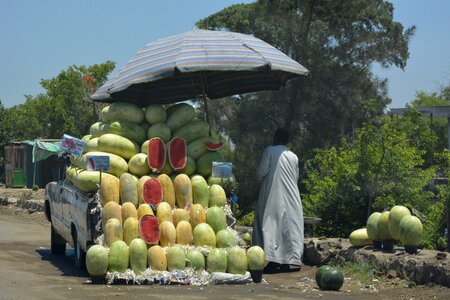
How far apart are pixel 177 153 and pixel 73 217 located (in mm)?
1888

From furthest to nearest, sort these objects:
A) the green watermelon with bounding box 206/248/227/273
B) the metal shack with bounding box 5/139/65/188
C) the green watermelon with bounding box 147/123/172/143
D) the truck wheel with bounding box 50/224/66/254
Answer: the metal shack with bounding box 5/139/65/188 → the truck wheel with bounding box 50/224/66/254 → the green watermelon with bounding box 147/123/172/143 → the green watermelon with bounding box 206/248/227/273

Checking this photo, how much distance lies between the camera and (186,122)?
40.4ft

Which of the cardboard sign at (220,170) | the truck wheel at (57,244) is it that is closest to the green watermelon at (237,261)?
the cardboard sign at (220,170)

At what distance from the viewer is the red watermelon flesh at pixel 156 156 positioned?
→ 1159cm

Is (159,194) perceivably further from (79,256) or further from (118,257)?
(79,256)

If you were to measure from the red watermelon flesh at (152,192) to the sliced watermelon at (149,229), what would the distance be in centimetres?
40

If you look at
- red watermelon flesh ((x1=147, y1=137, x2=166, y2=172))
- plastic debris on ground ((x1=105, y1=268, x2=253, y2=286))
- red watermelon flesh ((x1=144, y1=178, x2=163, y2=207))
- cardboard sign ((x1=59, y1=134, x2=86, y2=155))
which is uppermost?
cardboard sign ((x1=59, y1=134, x2=86, y2=155))

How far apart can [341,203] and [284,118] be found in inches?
468

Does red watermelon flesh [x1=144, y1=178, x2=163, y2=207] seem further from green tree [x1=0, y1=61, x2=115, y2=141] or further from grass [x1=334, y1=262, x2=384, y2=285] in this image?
green tree [x1=0, y1=61, x2=115, y2=141]

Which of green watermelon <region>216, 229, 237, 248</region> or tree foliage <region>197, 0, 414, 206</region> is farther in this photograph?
tree foliage <region>197, 0, 414, 206</region>

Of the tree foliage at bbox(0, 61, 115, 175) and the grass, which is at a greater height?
the tree foliage at bbox(0, 61, 115, 175)

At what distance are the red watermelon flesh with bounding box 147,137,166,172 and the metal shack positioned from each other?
20899 millimetres

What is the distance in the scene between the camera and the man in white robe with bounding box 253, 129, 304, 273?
12.3m

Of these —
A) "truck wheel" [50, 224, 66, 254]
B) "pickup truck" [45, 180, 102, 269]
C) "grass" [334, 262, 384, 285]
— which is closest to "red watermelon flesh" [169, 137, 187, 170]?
"pickup truck" [45, 180, 102, 269]
